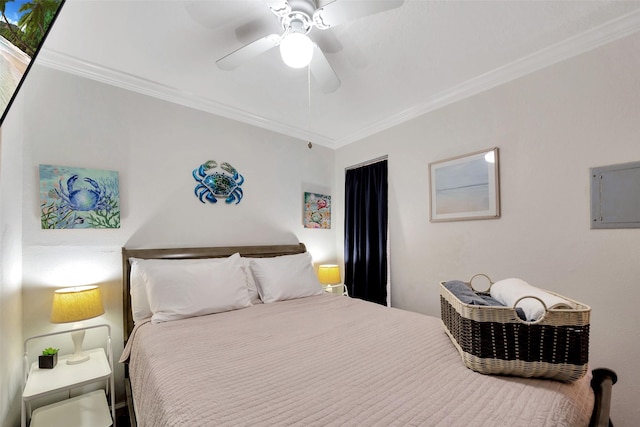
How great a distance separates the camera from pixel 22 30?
714 millimetres

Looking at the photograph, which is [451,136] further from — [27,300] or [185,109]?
[27,300]

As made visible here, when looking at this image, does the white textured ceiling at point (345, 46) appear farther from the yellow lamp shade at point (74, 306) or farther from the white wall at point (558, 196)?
the yellow lamp shade at point (74, 306)

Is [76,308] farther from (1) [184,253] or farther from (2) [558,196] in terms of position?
(2) [558,196]

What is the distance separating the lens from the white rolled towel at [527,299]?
1.00m

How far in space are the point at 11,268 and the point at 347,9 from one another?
89.3 inches

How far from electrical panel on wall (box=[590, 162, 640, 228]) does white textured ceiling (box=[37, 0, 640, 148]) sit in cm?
78

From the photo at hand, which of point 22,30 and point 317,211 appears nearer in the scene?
point 22,30

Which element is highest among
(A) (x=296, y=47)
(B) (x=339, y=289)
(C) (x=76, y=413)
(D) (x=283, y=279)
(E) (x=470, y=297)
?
(A) (x=296, y=47)

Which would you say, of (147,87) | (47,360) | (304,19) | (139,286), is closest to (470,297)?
(304,19)

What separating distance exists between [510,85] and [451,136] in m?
0.52

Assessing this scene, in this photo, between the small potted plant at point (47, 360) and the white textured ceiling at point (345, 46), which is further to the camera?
the small potted plant at point (47, 360)

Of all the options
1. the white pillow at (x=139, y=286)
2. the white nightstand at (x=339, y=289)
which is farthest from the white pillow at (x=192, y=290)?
the white nightstand at (x=339, y=289)

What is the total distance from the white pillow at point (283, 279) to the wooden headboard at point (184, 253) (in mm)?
254

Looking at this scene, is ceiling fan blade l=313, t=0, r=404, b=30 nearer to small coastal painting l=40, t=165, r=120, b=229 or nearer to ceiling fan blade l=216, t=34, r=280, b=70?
ceiling fan blade l=216, t=34, r=280, b=70
